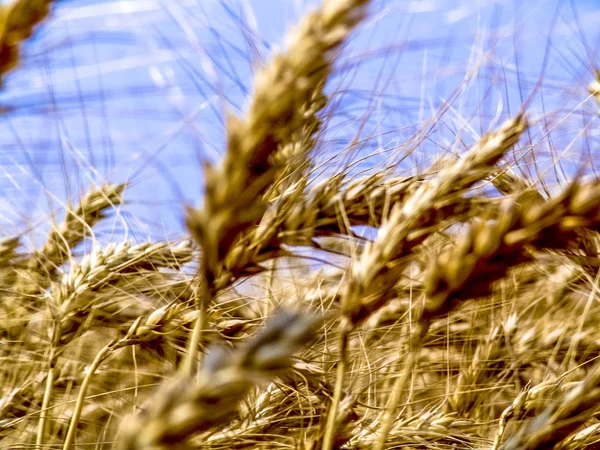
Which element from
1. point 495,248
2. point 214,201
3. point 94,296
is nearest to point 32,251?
point 94,296

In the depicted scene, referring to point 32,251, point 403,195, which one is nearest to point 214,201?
point 403,195

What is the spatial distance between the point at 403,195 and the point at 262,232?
11.3 inches

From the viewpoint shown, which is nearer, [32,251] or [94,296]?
[94,296]

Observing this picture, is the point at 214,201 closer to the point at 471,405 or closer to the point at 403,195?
the point at 403,195

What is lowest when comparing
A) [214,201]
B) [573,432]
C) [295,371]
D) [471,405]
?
[471,405]

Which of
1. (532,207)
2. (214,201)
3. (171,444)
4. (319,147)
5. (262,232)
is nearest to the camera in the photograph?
(171,444)

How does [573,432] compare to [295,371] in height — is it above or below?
below

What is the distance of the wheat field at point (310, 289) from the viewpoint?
1.99 feet

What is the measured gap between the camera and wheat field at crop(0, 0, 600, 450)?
61cm

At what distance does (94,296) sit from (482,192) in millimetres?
738

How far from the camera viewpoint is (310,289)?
1447mm

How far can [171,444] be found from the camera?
47 centimetres

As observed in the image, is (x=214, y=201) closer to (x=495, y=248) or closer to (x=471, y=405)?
(x=495, y=248)

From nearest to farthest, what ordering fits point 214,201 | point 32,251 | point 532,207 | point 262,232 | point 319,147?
point 214,201
point 532,207
point 262,232
point 319,147
point 32,251
